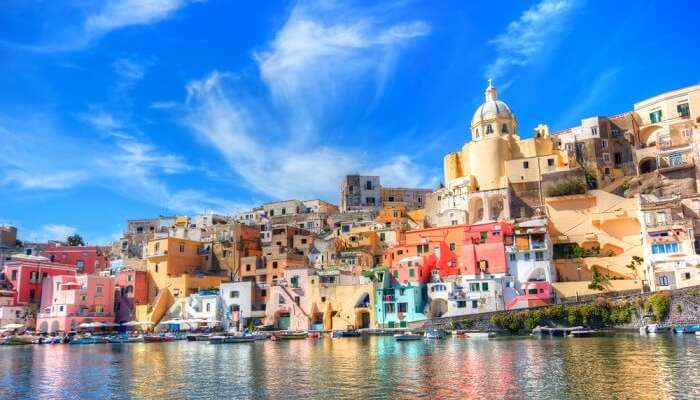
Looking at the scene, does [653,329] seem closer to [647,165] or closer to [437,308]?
[437,308]

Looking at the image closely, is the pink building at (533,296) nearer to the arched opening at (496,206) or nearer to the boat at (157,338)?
the arched opening at (496,206)

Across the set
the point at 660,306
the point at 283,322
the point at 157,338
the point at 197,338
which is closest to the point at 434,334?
the point at 660,306

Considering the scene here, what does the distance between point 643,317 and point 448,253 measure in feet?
60.7

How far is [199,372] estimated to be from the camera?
1248 inches

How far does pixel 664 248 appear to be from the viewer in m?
50.2

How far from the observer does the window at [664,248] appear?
164 ft

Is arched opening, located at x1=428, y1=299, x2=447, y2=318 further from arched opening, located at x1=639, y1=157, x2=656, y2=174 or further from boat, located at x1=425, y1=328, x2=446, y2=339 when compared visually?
arched opening, located at x1=639, y1=157, x2=656, y2=174

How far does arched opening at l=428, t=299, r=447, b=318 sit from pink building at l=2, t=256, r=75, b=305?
41198mm

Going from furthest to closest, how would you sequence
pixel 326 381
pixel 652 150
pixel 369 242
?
1. pixel 369 242
2. pixel 652 150
3. pixel 326 381

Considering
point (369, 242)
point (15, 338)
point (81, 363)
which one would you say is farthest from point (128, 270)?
point (81, 363)

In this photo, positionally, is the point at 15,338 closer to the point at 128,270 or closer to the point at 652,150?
the point at 128,270

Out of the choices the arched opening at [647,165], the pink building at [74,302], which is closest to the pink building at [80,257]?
the pink building at [74,302]

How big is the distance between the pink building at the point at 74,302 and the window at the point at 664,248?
52298mm

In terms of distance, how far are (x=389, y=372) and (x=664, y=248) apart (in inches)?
1246
